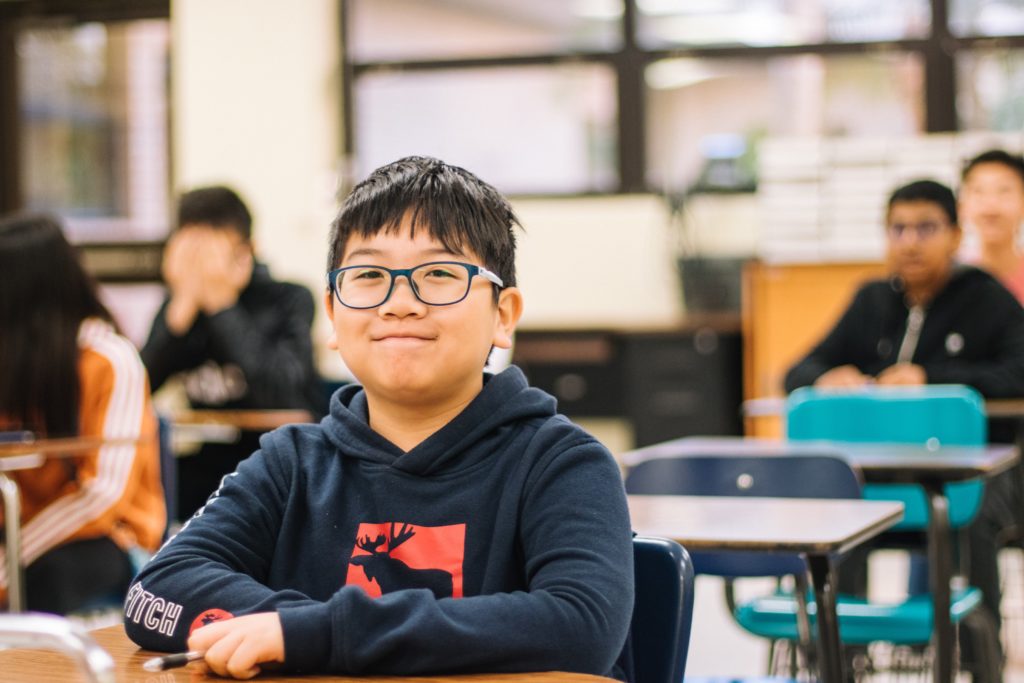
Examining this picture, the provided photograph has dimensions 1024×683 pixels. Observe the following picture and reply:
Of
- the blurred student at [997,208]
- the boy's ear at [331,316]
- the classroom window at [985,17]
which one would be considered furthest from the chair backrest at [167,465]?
the classroom window at [985,17]

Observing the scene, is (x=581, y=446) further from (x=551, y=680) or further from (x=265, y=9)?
(x=265, y=9)

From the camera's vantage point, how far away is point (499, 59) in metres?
7.04

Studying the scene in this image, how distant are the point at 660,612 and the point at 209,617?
47 centimetres

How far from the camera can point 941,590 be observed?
2.54m

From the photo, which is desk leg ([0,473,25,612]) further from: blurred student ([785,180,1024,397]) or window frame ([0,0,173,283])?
window frame ([0,0,173,283])

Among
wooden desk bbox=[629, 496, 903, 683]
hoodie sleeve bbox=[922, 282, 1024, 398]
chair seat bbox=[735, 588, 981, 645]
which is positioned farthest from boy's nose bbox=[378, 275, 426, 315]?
hoodie sleeve bbox=[922, 282, 1024, 398]

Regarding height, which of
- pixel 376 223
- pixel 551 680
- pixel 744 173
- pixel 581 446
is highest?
pixel 744 173

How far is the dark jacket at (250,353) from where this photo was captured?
403cm

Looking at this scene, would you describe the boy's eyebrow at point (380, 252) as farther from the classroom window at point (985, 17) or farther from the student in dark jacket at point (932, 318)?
the classroom window at point (985, 17)

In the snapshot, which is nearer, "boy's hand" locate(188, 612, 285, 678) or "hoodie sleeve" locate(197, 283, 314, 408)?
"boy's hand" locate(188, 612, 285, 678)

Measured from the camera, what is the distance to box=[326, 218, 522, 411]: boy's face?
126 cm

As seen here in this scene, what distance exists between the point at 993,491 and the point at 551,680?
2.59m

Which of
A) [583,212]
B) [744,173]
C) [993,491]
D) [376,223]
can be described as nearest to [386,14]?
[583,212]

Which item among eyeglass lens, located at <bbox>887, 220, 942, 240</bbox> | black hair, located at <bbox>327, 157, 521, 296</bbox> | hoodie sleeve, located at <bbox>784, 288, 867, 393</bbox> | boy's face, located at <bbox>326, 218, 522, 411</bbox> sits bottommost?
hoodie sleeve, located at <bbox>784, 288, 867, 393</bbox>
